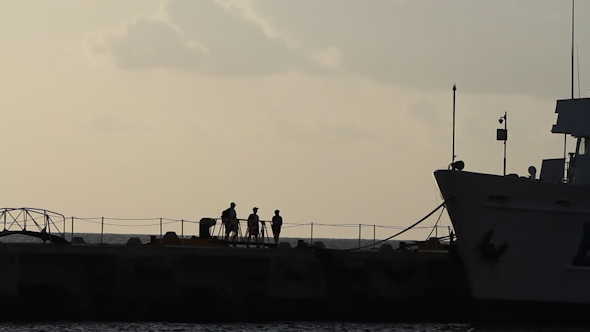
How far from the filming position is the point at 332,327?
95.7 ft

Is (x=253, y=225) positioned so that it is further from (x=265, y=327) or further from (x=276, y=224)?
(x=265, y=327)

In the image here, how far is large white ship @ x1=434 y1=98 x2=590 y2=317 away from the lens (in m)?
28.2

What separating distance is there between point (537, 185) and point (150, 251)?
11.0 m

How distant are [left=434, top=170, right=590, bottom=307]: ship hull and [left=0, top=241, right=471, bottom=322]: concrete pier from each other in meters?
1.39

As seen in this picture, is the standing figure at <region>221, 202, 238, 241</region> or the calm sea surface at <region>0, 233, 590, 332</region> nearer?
the calm sea surface at <region>0, 233, 590, 332</region>

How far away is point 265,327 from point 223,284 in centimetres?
187

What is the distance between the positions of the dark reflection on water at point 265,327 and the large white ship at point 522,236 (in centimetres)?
87

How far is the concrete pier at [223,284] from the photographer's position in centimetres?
2844

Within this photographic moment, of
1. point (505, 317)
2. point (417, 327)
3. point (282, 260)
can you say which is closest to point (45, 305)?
point (282, 260)

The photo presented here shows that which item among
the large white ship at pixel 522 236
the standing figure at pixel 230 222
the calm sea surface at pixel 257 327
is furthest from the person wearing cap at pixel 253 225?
the large white ship at pixel 522 236

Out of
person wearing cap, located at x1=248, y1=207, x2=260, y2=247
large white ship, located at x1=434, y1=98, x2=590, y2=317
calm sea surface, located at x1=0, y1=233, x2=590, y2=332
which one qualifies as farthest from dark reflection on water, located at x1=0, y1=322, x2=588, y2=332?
person wearing cap, located at x1=248, y1=207, x2=260, y2=247

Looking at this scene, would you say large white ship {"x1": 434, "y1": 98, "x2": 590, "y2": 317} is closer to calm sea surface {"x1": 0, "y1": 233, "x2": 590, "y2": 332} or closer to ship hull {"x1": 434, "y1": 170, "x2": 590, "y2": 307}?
ship hull {"x1": 434, "y1": 170, "x2": 590, "y2": 307}

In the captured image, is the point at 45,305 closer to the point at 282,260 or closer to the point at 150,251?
the point at 150,251

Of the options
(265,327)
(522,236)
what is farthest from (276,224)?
(522,236)
